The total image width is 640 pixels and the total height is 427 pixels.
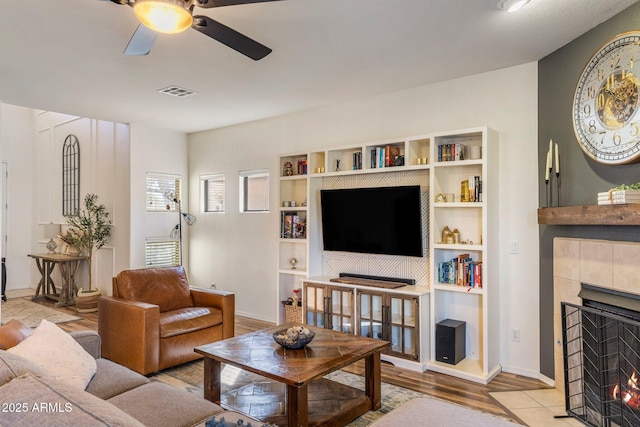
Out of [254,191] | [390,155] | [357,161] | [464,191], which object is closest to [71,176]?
[254,191]

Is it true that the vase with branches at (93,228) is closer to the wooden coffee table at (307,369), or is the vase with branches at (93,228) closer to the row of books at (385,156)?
the wooden coffee table at (307,369)

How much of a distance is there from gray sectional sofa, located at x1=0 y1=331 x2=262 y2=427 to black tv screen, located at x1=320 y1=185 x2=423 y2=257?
2.47 metres

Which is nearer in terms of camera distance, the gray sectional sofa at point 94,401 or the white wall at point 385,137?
the gray sectional sofa at point 94,401

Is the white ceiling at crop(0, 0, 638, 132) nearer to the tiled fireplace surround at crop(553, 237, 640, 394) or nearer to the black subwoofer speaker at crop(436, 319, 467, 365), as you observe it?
the tiled fireplace surround at crop(553, 237, 640, 394)

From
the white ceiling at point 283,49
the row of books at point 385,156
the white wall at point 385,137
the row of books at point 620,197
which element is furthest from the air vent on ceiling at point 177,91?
the row of books at point 620,197

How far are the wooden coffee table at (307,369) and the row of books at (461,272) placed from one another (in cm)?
111

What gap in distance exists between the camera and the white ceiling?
248 centimetres

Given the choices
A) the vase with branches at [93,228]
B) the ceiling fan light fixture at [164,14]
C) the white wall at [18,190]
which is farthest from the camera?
the white wall at [18,190]

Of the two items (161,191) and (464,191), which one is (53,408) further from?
(161,191)

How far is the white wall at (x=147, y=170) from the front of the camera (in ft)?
18.1

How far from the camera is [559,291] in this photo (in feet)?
9.96

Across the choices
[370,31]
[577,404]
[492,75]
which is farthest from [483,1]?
[577,404]

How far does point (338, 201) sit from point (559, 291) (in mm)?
2198

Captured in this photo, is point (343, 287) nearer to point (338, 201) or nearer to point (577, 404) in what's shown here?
point (338, 201)
